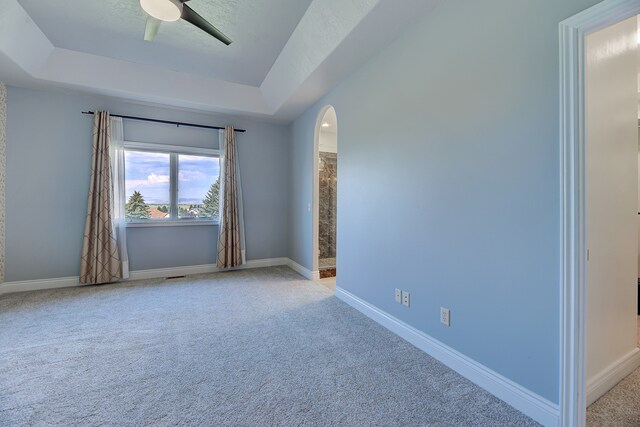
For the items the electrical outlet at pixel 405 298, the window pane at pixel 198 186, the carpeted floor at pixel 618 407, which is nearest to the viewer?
the carpeted floor at pixel 618 407

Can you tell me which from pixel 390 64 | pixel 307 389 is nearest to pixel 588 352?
pixel 307 389

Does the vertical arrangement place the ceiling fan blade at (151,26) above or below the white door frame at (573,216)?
above

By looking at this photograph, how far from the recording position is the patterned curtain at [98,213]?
11.9 ft

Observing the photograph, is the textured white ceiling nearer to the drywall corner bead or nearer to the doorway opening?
the drywall corner bead

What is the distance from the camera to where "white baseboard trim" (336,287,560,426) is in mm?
1392

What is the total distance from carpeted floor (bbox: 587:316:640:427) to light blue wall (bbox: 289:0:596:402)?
1.06 ft

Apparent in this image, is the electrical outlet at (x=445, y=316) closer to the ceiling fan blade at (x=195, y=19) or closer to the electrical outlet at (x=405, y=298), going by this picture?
the electrical outlet at (x=405, y=298)

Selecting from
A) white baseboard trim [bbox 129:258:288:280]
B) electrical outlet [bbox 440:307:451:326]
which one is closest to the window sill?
white baseboard trim [bbox 129:258:288:280]

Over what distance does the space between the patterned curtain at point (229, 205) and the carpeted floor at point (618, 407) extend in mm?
4078

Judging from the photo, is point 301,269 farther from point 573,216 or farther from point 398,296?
point 573,216

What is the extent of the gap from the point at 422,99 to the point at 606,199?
4.21 feet

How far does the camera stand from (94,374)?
1.78 metres

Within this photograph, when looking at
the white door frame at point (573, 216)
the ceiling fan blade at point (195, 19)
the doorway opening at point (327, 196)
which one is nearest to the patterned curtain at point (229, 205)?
the doorway opening at point (327, 196)

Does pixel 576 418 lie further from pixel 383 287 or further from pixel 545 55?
pixel 545 55
